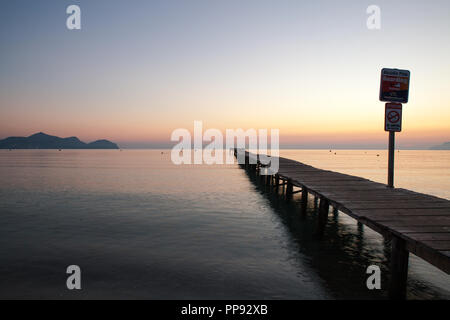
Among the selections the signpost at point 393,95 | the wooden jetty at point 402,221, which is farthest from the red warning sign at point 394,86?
the wooden jetty at point 402,221

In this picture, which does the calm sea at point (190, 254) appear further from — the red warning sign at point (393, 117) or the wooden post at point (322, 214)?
the red warning sign at point (393, 117)

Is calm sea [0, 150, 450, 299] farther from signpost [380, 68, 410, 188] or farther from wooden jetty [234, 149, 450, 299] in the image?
signpost [380, 68, 410, 188]

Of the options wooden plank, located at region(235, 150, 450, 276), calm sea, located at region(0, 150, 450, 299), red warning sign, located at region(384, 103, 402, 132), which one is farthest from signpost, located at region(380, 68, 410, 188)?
calm sea, located at region(0, 150, 450, 299)

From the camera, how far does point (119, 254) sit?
324 inches

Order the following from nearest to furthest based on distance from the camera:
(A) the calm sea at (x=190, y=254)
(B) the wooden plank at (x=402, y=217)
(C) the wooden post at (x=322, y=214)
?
(B) the wooden plank at (x=402, y=217) < (A) the calm sea at (x=190, y=254) < (C) the wooden post at (x=322, y=214)

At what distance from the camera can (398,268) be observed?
16.0 feet

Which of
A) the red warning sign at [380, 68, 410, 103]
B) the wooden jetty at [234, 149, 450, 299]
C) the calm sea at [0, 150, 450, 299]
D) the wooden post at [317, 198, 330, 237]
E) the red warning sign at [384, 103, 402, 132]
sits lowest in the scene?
the calm sea at [0, 150, 450, 299]

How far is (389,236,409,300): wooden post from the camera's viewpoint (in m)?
4.78

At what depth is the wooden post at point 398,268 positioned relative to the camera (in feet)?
15.7

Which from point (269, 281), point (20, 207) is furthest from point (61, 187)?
point (269, 281)

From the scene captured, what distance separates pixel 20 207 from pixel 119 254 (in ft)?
32.1

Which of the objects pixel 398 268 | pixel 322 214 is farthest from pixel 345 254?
pixel 398 268

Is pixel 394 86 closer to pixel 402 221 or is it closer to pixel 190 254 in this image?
pixel 402 221
